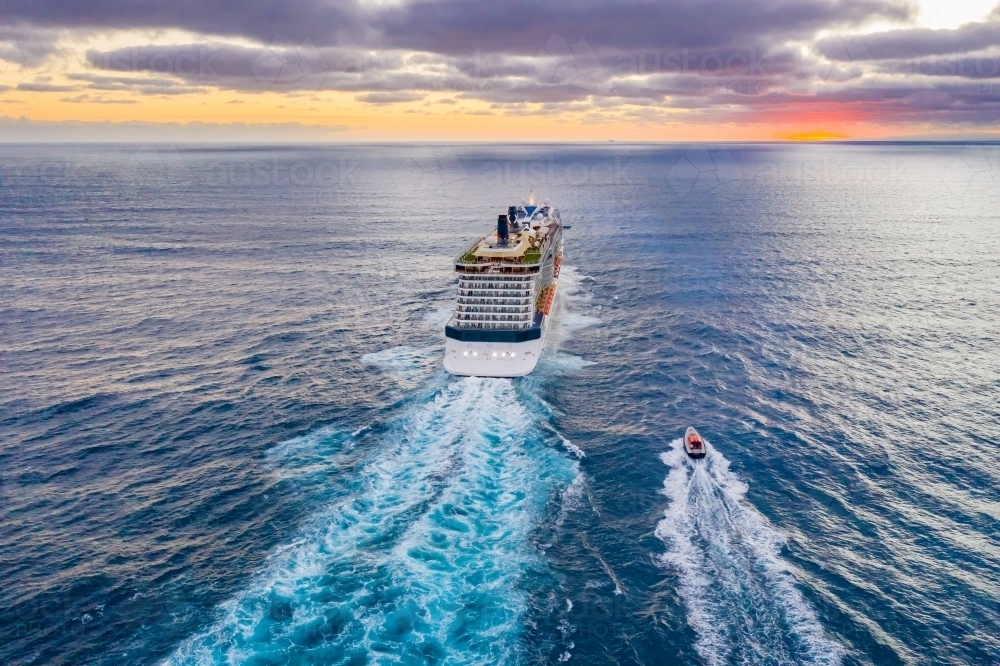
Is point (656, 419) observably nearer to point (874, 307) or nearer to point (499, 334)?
point (499, 334)

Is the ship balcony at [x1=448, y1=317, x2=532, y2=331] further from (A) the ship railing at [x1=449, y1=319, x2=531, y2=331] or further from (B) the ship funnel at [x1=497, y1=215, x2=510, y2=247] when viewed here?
(B) the ship funnel at [x1=497, y1=215, x2=510, y2=247]

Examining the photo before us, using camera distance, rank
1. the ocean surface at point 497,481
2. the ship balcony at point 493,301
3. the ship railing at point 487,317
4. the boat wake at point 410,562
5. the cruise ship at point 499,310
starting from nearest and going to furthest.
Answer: the boat wake at point 410,562, the ocean surface at point 497,481, the cruise ship at point 499,310, the ship railing at point 487,317, the ship balcony at point 493,301

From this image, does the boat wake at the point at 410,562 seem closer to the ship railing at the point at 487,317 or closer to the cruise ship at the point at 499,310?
the cruise ship at the point at 499,310

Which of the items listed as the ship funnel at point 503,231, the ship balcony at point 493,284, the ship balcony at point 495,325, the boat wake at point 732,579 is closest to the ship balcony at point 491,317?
the ship balcony at point 495,325

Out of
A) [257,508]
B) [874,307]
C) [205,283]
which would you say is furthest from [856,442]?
[205,283]

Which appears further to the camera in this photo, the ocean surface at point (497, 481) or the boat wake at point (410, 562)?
the ocean surface at point (497, 481)

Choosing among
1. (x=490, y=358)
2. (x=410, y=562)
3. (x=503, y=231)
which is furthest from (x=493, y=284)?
(x=410, y=562)
